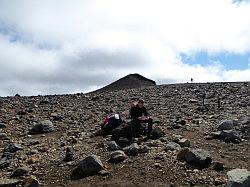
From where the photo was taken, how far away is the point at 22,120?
25.9 meters

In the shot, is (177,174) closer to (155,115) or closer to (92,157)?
(92,157)

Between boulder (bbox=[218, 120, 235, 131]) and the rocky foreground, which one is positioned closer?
the rocky foreground

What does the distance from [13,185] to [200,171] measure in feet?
18.4

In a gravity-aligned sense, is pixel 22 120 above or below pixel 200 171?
above

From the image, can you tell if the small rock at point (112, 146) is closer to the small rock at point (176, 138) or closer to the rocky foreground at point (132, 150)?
the rocky foreground at point (132, 150)

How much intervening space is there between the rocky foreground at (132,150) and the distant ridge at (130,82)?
57.9 feet

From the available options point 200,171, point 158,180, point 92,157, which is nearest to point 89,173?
point 92,157

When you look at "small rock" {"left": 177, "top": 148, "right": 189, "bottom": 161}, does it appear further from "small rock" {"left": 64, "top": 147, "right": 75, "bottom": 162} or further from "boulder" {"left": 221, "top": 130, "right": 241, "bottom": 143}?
"small rock" {"left": 64, "top": 147, "right": 75, "bottom": 162}

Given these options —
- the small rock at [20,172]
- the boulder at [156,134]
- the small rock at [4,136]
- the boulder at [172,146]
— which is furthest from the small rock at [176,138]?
the small rock at [4,136]

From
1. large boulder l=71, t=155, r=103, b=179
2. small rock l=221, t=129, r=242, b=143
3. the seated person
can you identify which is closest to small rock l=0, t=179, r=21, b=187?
large boulder l=71, t=155, r=103, b=179

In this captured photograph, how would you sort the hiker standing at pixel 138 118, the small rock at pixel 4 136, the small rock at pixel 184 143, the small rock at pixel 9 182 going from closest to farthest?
the small rock at pixel 9 182, the small rock at pixel 184 143, the hiker standing at pixel 138 118, the small rock at pixel 4 136

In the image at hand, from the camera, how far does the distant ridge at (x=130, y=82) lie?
45.7 metres

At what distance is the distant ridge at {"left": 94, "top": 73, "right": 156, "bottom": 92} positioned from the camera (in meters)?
45.7

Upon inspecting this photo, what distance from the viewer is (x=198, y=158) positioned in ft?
52.1
